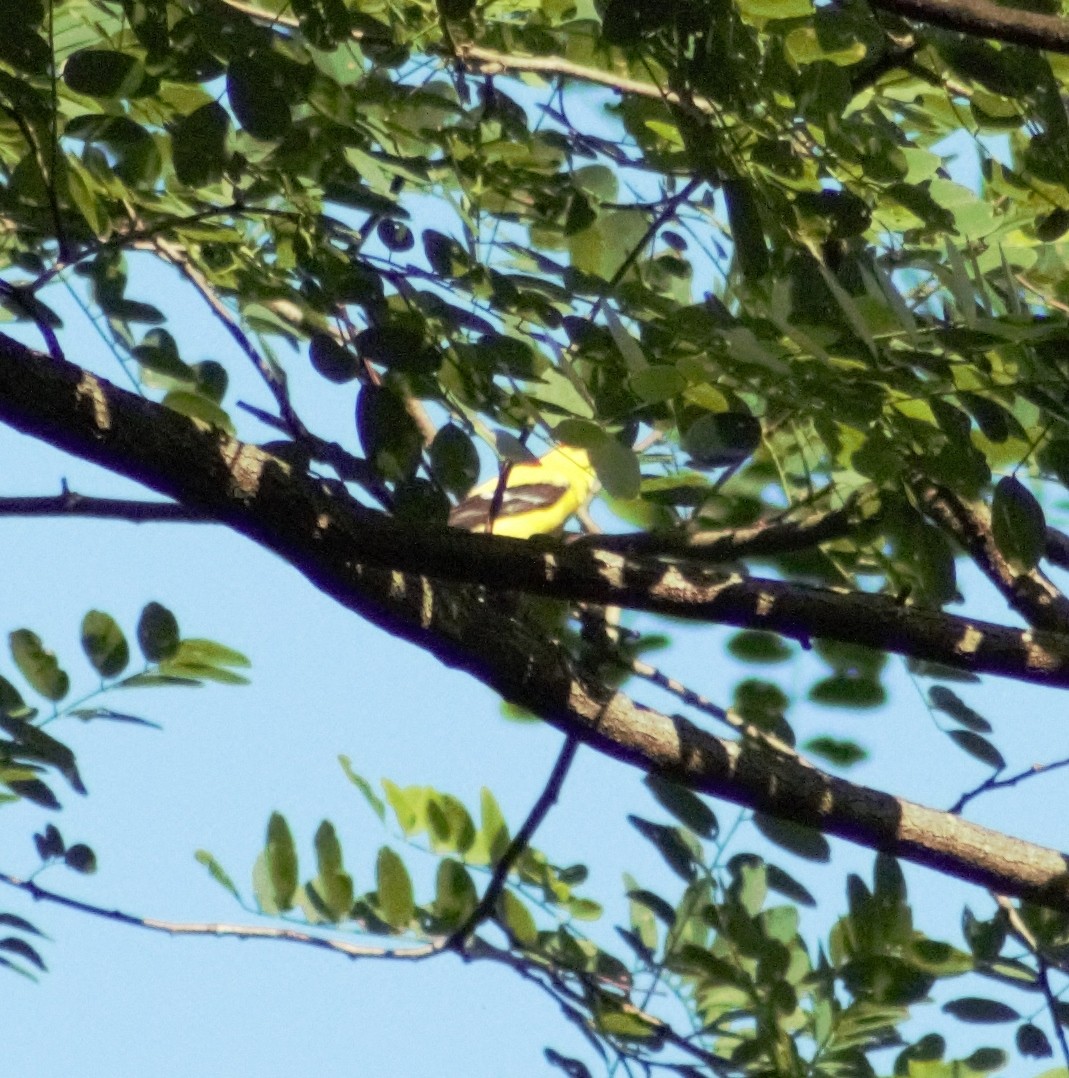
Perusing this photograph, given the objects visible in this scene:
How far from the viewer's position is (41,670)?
2551 millimetres

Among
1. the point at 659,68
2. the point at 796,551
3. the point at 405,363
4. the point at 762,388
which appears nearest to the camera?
the point at 762,388

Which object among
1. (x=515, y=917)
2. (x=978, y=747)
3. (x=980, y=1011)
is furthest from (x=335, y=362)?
(x=980, y=1011)

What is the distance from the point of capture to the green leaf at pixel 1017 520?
2.10m

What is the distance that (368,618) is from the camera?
224cm

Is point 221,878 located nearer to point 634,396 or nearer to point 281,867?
point 281,867

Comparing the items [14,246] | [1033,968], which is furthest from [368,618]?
[1033,968]

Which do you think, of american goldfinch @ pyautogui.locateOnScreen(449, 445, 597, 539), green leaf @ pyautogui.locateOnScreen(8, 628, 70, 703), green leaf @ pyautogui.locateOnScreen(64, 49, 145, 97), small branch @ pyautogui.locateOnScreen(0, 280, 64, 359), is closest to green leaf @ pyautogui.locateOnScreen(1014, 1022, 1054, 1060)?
american goldfinch @ pyautogui.locateOnScreen(449, 445, 597, 539)

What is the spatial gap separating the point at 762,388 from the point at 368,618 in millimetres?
639

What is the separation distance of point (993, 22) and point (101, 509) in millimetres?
1302

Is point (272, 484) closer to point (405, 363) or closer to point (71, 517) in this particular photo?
point (405, 363)

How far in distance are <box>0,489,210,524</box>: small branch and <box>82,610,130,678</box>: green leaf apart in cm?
31

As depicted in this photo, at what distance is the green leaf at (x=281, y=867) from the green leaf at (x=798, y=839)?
2.61 feet

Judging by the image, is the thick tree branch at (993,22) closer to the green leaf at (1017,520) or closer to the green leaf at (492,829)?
the green leaf at (1017,520)

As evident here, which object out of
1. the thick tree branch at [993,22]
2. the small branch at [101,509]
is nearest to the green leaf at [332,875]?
the small branch at [101,509]
